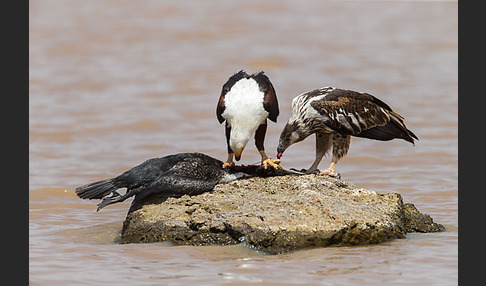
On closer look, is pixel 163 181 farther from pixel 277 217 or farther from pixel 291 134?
pixel 291 134

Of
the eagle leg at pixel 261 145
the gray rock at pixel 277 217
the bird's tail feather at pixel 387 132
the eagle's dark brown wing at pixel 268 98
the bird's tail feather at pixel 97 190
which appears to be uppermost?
the eagle's dark brown wing at pixel 268 98

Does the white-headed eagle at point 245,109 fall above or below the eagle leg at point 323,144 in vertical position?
above

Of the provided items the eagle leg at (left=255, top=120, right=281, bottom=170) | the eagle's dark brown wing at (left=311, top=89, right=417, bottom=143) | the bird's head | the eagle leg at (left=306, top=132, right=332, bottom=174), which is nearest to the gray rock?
the eagle leg at (left=255, top=120, right=281, bottom=170)

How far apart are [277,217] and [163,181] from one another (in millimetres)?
1334

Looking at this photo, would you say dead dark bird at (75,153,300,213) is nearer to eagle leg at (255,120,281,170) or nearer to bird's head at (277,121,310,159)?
eagle leg at (255,120,281,170)

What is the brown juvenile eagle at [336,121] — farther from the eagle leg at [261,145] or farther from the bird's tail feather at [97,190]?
the bird's tail feather at [97,190]

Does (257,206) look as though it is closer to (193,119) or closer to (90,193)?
(90,193)

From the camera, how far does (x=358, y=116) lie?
31.3 ft

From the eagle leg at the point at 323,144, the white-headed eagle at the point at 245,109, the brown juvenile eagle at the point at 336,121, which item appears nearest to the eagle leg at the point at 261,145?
the white-headed eagle at the point at 245,109

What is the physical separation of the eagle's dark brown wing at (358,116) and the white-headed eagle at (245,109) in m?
0.78

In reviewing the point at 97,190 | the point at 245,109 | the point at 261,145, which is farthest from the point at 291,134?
the point at 97,190

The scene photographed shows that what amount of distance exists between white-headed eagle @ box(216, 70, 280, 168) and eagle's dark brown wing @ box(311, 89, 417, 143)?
776mm

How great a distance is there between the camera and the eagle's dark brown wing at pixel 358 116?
9.35 m

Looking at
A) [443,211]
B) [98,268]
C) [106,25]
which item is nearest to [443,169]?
[443,211]
